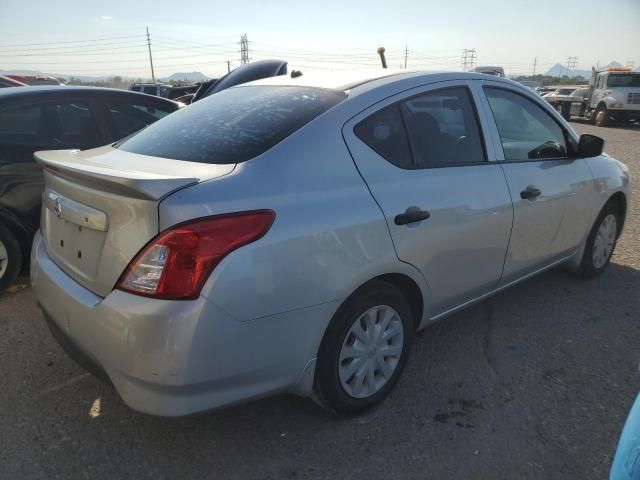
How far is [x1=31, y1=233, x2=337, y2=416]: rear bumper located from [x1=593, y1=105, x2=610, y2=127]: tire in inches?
920

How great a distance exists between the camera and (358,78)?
279cm

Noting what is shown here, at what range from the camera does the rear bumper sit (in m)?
1.86

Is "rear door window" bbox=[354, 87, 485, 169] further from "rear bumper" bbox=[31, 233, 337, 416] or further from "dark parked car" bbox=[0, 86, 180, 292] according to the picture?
"dark parked car" bbox=[0, 86, 180, 292]

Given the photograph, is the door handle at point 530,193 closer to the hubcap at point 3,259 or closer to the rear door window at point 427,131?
the rear door window at point 427,131

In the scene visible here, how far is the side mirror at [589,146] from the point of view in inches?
144

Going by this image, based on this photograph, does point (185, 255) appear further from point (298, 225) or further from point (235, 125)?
point (235, 125)

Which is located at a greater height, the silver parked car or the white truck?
the silver parked car

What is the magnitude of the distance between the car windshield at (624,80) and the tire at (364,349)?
23126 mm

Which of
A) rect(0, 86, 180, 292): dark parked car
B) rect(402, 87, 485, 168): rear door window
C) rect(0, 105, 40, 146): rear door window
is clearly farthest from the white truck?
rect(0, 105, 40, 146): rear door window

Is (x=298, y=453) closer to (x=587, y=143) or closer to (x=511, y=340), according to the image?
(x=511, y=340)

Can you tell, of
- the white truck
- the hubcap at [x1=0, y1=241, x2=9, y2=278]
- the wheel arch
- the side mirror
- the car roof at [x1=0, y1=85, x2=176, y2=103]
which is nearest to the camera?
the wheel arch

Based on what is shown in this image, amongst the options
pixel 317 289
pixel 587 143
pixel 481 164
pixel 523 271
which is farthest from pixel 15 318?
pixel 587 143

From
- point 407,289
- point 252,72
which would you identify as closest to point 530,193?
point 407,289

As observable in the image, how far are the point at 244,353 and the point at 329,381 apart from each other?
0.54 metres
